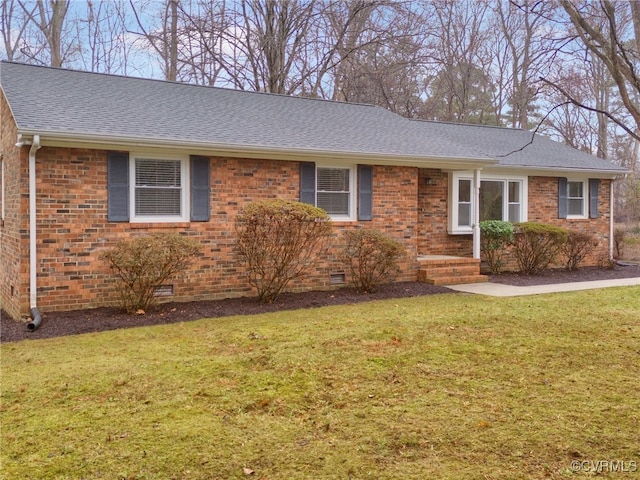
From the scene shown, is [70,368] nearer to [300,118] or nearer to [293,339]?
[293,339]

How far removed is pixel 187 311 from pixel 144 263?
1002 mm

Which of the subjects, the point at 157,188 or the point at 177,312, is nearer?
the point at 177,312

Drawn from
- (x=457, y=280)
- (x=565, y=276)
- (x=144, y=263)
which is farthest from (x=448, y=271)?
(x=144, y=263)

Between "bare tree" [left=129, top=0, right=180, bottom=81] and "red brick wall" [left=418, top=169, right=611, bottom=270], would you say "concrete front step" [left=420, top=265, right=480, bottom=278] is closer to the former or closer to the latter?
"red brick wall" [left=418, top=169, right=611, bottom=270]

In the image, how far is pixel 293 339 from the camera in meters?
6.20

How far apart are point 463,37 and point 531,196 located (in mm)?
11405

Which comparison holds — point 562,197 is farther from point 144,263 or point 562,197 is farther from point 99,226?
point 99,226

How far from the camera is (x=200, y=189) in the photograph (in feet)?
29.2

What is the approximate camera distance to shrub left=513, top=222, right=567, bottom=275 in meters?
12.3

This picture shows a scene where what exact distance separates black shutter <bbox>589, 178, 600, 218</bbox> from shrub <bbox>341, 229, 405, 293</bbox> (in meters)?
7.82

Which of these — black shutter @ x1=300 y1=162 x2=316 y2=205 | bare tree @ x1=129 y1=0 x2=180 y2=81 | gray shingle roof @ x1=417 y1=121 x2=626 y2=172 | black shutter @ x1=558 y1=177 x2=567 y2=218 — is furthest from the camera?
bare tree @ x1=129 y1=0 x2=180 y2=81

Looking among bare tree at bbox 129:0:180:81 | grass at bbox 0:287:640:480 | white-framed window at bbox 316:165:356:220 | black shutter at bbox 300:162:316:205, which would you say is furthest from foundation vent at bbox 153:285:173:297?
bare tree at bbox 129:0:180:81

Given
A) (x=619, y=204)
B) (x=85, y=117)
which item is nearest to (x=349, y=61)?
(x=85, y=117)

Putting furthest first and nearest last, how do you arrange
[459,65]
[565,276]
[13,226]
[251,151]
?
1. [459,65]
2. [565,276]
3. [251,151]
4. [13,226]
